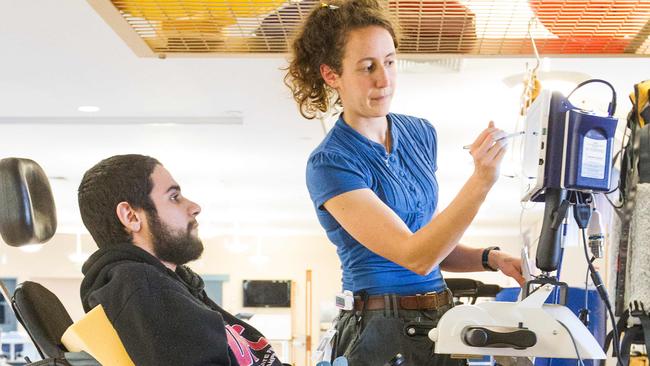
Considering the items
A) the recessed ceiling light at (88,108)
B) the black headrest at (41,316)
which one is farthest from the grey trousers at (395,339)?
the recessed ceiling light at (88,108)

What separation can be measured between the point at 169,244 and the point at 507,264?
2.43 ft

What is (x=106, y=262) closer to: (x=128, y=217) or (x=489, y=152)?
(x=128, y=217)

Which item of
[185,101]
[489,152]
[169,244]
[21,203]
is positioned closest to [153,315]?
[169,244]

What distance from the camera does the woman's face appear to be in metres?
2.02

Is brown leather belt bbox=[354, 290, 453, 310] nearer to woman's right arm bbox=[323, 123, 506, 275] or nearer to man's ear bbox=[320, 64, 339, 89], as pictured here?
woman's right arm bbox=[323, 123, 506, 275]

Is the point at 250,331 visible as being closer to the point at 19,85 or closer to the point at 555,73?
the point at 555,73

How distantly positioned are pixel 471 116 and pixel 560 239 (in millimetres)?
6083

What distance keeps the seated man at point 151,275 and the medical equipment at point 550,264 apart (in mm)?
431

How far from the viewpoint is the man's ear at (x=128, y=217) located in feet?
6.43

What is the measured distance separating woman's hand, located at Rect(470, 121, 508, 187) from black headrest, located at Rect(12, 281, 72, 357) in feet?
2.83

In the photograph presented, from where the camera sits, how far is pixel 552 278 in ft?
5.55

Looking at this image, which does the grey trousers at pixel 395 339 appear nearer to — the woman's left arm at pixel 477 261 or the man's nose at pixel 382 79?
the woman's left arm at pixel 477 261

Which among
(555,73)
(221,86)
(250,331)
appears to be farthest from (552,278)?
(221,86)

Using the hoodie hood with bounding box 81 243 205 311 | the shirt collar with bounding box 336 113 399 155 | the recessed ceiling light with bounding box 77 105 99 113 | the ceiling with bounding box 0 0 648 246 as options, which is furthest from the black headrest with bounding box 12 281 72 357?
the recessed ceiling light with bounding box 77 105 99 113
